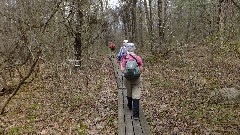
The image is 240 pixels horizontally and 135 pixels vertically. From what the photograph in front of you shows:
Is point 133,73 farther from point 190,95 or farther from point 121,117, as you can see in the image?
point 190,95

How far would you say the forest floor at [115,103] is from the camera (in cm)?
897

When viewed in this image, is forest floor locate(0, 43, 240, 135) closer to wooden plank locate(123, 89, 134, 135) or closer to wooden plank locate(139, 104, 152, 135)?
wooden plank locate(139, 104, 152, 135)

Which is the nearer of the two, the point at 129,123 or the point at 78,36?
the point at 129,123

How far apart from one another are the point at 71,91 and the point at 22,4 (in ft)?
15.1

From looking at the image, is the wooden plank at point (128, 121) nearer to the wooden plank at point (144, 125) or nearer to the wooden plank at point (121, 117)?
the wooden plank at point (121, 117)

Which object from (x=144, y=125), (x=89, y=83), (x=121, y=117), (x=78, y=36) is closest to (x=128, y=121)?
(x=121, y=117)

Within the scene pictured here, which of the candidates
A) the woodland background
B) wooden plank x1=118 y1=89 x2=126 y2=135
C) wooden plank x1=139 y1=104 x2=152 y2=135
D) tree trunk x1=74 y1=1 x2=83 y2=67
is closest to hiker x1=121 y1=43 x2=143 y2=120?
wooden plank x1=139 y1=104 x2=152 y2=135

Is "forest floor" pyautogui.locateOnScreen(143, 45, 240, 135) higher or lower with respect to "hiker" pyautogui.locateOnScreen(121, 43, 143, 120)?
lower

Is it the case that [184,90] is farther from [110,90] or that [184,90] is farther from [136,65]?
[136,65]

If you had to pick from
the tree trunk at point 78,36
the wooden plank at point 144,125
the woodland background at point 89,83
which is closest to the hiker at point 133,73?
the wooden plank at point 144,125

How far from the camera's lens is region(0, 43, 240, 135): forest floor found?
29.4 feet

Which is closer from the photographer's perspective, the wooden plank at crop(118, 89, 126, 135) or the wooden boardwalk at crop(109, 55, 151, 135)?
the wooden boardwalk at crop(109, 55, 151, 135)

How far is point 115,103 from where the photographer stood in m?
11.1

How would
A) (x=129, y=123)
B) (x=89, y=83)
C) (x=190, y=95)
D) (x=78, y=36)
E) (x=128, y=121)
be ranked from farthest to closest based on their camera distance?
1. (x=78, y=36)
2. (x=89, y=83)
3. (x=190, y=95)
4. (x=128, y=121)
5. (x=129, y=123)
